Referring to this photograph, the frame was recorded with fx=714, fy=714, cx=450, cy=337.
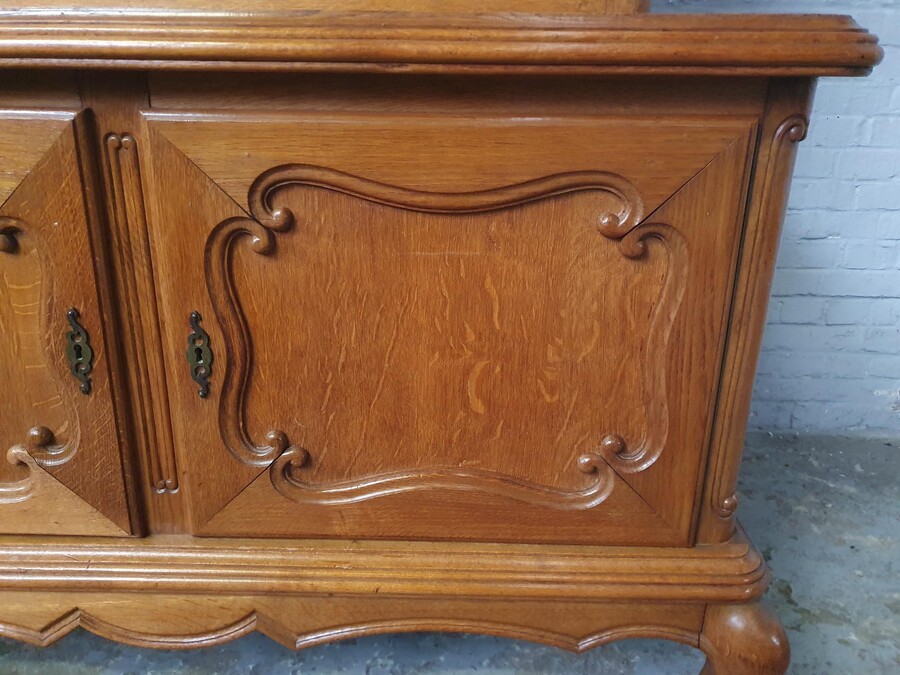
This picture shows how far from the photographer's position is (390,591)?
76 cm

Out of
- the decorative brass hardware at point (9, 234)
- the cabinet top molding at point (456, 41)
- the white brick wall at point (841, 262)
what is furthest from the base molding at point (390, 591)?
the white brick wall at point (841, 262)

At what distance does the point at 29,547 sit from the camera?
0.76 metres

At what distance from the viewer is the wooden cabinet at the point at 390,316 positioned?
583 millimetres

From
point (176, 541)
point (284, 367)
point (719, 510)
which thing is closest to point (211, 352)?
point (284, 367)

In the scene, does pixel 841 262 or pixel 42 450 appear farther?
pixel 841 262

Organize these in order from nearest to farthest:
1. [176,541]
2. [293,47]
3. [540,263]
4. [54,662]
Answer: [293,47] → [540,263] → [176,541] → [54,662]

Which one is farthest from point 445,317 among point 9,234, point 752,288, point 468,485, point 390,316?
point 9,234

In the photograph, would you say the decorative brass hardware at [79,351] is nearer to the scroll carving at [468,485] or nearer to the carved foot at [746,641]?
the scroll carving at [468,485]

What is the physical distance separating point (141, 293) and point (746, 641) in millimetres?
712

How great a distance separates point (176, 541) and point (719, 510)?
0.59 m

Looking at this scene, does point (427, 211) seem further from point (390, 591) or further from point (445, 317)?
point (390, 591)

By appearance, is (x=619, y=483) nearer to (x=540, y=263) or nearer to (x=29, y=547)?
(x=540, y=263)

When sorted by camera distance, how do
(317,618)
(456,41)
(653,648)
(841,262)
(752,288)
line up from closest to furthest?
(456,41)
(752,288)
(317,618)
(653,648)
(841,262)

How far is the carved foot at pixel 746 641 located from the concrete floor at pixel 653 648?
0.54 feet
